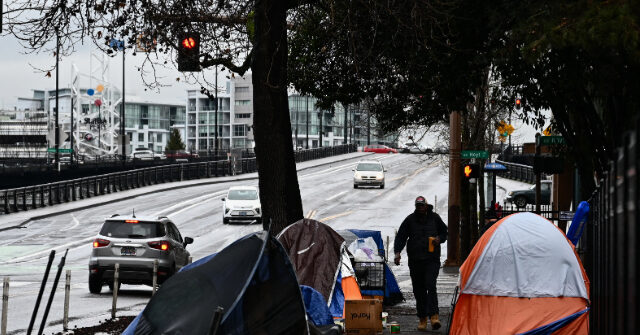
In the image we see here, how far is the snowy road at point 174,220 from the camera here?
18859 millimetres

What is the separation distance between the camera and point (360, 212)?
4681cm

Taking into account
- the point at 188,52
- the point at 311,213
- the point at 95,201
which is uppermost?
the point at 188,52

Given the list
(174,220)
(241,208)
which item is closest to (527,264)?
(241,208)

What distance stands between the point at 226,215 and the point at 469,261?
100ft

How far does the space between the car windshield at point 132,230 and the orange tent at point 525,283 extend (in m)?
10.1

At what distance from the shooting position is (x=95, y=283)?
67.5 ft

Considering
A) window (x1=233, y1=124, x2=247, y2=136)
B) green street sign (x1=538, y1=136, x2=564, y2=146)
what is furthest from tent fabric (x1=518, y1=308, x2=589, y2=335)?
window (x1=233, y1=124, x2=247, y2=136)

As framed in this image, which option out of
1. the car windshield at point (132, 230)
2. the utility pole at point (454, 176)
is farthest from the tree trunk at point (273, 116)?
the utility pole at point (454, 176)

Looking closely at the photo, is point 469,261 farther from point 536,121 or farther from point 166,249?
point 166,249

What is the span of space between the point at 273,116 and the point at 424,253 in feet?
9.81

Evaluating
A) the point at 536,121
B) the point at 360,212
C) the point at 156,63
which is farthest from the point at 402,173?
the point at 156,63

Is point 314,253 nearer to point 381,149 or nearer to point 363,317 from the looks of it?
point 363,317

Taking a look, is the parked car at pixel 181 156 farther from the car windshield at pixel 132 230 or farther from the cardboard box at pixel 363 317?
the cardboard box at pixel 363 317

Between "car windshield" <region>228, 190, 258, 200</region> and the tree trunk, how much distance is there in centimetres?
2787
